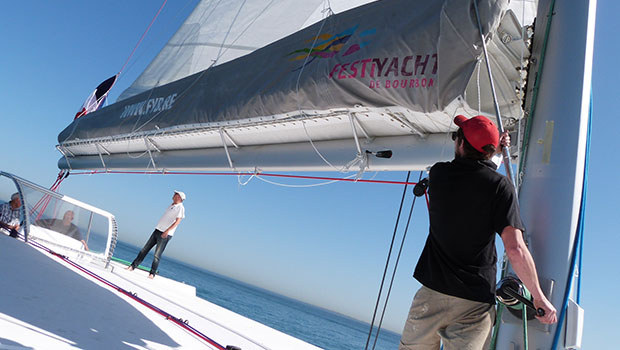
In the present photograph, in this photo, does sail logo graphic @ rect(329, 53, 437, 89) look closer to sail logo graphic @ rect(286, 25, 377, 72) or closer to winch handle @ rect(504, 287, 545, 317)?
sail logo graphic @ rect(286, 25, 377, 72)

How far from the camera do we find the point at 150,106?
4.22 meters

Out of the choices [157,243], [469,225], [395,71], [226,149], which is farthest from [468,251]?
[157,243]

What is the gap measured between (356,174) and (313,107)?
650 millimetres

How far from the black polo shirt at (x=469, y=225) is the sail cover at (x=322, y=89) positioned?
19.1 inches

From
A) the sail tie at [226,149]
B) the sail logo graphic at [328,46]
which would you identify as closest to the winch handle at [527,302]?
the sail logo graphic at [328,46]

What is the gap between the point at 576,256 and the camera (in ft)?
4.87

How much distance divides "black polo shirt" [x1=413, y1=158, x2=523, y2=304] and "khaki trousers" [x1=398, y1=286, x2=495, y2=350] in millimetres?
40

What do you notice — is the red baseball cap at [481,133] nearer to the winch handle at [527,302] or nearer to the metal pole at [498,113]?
the metal pole at [498,113]

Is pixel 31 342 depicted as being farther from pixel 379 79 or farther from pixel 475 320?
pixel 379 79

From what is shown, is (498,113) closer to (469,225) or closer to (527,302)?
(469,225)

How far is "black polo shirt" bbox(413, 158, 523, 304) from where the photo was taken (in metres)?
1.44

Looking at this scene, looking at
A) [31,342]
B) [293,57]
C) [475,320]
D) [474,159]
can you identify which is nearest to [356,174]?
[293,57]

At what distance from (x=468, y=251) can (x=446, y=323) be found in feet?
0.94

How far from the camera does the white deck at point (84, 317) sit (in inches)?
75.0
